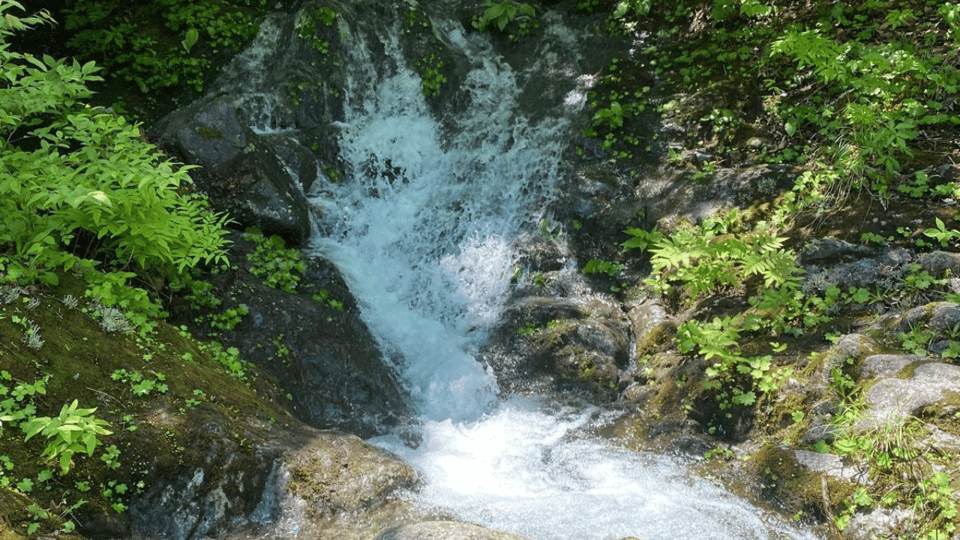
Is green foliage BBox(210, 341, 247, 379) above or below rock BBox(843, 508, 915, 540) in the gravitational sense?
above

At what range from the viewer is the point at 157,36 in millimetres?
9953

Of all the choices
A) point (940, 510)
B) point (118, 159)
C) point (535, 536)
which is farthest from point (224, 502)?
point (940, 510)

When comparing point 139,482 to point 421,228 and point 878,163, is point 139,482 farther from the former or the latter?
point 878,163

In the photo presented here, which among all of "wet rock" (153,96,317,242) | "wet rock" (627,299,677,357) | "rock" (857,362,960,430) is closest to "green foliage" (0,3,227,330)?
"wet rock" (153,96,317,242)

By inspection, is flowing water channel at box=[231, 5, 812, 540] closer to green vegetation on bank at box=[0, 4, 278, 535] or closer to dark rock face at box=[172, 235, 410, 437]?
dark rock face at box=[172, 235, 410, 437]

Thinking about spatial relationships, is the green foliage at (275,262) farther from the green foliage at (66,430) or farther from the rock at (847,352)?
the rock at (847,352)

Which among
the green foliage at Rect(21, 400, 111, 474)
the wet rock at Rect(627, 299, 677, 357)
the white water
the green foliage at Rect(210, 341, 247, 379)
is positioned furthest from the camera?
the wet rock at Rect(627, 299, 677, 357)

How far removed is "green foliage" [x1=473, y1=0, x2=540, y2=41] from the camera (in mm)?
10742

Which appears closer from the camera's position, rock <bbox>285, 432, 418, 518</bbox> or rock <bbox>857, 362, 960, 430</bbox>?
rock <bbox>285, 432, 418, 518</bbox>

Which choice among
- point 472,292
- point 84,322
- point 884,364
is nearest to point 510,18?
point 472,292

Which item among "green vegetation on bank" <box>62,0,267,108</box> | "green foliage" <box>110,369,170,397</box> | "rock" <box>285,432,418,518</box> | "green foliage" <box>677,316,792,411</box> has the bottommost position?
"rock" <box>285,432,418,518</box>

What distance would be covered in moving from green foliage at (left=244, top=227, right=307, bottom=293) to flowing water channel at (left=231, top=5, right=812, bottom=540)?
0.69 m

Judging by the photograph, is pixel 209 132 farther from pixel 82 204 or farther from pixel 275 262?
pixel 82 204

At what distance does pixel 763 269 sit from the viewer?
6004 mm
